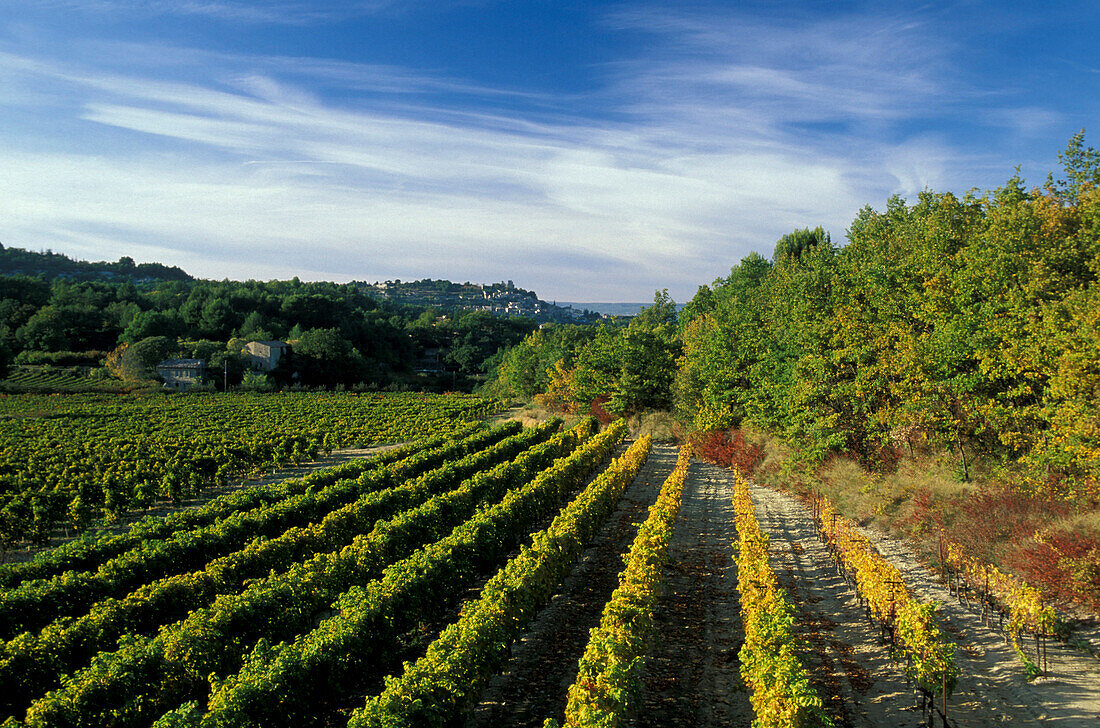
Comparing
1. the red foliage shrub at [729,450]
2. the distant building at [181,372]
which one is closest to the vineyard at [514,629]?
the red foliage shrub at [729,450]

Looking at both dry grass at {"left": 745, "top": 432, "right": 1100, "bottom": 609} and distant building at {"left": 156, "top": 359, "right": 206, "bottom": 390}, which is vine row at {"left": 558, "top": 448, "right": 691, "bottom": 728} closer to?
dry grass at {"left": 745, "top": 432, "right": 1100, "bottom": 609}

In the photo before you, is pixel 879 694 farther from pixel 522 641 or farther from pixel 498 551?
pixel 498 551

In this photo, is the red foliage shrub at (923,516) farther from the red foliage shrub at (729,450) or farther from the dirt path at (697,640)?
the red foliage shrub at (729,450)

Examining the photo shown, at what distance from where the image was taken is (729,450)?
109ft

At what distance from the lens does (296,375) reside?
9712cm

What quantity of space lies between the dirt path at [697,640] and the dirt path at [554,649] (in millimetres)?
1489

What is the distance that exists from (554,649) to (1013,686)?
26.9ft

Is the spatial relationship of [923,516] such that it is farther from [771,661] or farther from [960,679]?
[771,661]

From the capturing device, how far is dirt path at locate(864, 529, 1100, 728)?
32.1ft

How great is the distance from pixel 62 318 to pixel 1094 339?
123850 millimetres

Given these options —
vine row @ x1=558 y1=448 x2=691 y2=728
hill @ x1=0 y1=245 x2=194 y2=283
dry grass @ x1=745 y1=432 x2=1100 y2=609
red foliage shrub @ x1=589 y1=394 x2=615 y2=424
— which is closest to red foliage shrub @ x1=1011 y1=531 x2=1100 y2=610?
dry grass @ x1=745 y1=432 x2=1100 y2=609

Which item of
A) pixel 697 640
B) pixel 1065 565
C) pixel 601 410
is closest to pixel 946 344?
pixel 1065 565

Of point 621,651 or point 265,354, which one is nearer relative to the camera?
point 621,651

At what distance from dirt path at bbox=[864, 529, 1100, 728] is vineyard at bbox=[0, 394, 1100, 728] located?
0.04 m
